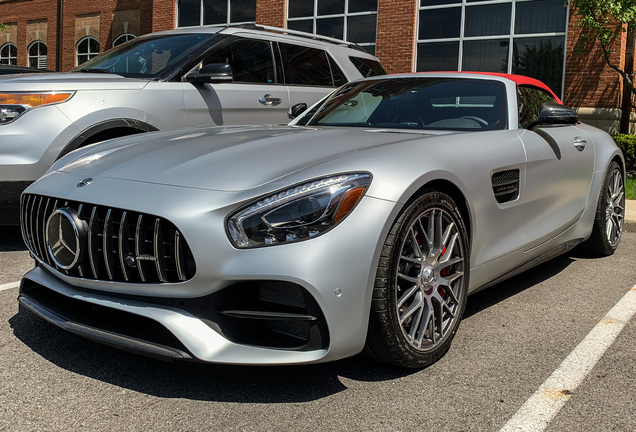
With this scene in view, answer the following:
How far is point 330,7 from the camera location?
57.4ft

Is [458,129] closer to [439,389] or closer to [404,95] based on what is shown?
[404,95]

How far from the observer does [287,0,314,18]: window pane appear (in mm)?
17828

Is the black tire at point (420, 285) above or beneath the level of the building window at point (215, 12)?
beneath

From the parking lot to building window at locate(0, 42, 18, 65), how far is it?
1054 inches

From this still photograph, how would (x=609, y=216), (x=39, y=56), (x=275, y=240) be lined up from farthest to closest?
1. (x=39, y=56)
2. (x=609, y=216)
3. (x=275, y=240)

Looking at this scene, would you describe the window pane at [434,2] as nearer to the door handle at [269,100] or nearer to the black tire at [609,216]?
the door handle at [269,100]

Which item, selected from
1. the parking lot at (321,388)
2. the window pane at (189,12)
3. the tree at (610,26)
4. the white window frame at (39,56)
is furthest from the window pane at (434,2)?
the white window frame at (39,56)

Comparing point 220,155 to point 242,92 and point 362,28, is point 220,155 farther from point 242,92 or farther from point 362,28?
point 362,28

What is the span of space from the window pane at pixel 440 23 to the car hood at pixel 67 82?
11536 mm

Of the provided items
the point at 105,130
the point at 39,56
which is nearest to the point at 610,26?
the point at 105,130

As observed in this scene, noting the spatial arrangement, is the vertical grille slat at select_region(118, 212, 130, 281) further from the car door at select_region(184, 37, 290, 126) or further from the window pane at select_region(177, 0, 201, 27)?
the window pane at select_region(177, 0, 201, 27)

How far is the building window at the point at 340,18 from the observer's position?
1702cm

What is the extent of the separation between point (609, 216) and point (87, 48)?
2228 cm

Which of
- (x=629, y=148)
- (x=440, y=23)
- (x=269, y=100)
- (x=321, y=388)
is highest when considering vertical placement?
(x=440, y=23)
